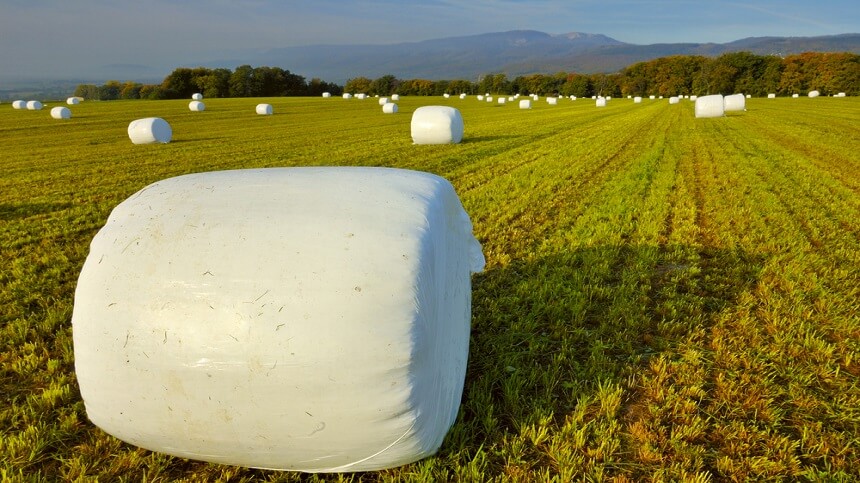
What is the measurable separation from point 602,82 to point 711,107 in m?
89.7

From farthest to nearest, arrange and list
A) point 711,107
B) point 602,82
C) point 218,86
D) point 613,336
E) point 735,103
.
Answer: point 602,82
point 218,86
point 735,103
point 711,107
point 613,336

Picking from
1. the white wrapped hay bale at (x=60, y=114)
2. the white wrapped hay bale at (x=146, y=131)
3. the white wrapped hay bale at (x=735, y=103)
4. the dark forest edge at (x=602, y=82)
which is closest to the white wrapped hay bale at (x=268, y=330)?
the white wrapped hay bale at (x=146, y=131)

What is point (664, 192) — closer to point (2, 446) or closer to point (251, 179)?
point (251, 179)

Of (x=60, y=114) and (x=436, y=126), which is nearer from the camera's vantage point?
(x=436, y=126)

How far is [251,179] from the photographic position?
2.98 meters

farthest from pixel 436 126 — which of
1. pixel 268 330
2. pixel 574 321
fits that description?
pixel 268 330

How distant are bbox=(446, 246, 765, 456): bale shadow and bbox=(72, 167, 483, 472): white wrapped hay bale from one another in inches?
35.7

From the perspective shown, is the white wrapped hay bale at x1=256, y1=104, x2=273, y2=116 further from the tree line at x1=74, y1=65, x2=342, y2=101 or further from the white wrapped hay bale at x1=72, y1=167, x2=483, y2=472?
the tree line at x1=74, y1=65, x2=342, y2=101

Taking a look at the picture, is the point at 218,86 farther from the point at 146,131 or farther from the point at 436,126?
the point at 436,126

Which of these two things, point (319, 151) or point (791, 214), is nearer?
point (791, 214)

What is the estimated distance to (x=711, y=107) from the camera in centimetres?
2991

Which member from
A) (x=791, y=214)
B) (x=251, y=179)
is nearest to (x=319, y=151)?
(x=791, y=214)

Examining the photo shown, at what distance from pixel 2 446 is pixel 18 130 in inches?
1374

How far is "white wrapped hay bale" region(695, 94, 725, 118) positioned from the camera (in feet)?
97.7
